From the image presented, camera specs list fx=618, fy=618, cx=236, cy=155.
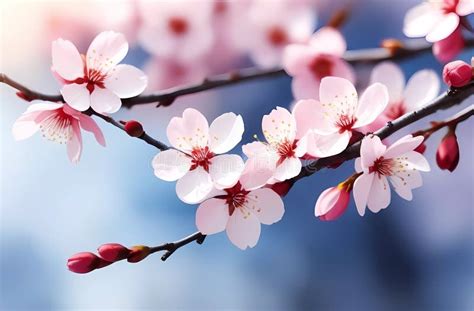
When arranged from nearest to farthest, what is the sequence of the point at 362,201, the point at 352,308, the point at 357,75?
the point at 362,201 < the point at 357,75 < the point at 352,308

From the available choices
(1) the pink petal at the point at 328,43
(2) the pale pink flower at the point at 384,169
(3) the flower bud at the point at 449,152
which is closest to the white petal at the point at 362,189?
(2) the pale pink flower at the point at 384,169

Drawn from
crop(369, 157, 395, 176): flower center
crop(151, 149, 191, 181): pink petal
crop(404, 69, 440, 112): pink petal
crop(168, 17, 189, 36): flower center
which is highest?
crop(168, 17, 189, 36): flower center

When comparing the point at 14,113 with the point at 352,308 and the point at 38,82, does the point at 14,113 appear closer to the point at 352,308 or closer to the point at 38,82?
the point at 38,82

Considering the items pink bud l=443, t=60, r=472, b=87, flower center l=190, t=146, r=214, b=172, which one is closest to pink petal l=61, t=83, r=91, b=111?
flower center l=190, t=146, r=214, b=172

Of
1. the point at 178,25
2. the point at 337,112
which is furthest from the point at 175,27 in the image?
the point at 337,112

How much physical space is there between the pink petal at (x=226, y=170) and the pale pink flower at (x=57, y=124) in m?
0.12

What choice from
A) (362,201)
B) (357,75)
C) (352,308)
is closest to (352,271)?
(352,308)

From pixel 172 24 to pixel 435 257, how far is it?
600 mm

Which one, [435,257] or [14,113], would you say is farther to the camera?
[435,257]

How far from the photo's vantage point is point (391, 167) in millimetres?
585

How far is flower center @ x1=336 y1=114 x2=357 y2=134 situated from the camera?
1.96ft

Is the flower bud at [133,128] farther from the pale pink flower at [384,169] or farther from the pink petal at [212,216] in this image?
the pale pink flower at [384,169]

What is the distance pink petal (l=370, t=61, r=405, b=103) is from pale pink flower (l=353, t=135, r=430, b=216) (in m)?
0.21

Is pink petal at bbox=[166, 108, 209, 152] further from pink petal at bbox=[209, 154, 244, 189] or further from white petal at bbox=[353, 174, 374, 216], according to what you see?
white petal at bbox=[353, 174, 374, 216]
